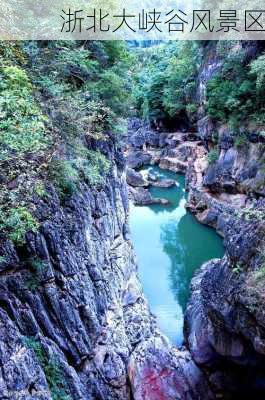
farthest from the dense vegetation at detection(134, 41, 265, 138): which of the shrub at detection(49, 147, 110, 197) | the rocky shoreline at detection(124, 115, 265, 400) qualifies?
the shrub at detection(49, 147, 110, 197)

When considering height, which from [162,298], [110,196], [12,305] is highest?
[110,196]

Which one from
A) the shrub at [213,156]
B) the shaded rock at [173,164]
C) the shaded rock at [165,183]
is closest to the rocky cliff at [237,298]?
the shrub at [213,156]

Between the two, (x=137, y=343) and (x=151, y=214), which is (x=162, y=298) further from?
(x=151, y=214)

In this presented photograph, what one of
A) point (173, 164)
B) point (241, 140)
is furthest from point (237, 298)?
point (173, 164)

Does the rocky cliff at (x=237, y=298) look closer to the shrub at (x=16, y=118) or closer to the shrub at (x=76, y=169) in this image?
the shrub at (x=76, y=169)

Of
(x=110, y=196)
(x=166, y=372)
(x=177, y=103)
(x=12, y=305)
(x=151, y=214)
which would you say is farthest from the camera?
(x=177, y=103)

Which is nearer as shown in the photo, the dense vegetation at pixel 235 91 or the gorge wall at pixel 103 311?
the gorge wall at pixel 103 311

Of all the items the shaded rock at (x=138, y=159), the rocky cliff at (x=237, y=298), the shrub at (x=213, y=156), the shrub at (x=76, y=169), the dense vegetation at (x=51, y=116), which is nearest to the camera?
the dense vegetation at (x=51, y=116)

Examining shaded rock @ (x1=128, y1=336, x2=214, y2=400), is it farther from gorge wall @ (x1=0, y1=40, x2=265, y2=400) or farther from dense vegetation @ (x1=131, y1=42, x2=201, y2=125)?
dense vegetation @ (x1=131, y1=42, x2=201, y2=125)

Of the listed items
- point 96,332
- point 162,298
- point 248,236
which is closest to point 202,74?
point 162,298
